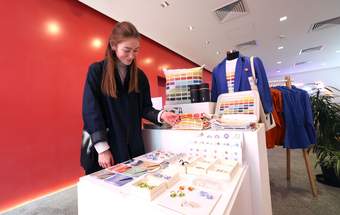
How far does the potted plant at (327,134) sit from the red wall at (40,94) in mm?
2766

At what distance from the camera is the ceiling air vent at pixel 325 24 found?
3.39 meters

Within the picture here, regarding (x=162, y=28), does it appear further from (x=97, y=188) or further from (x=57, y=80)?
(x=97, y=188)

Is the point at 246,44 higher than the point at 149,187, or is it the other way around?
the point at 246,44

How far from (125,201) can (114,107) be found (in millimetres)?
518

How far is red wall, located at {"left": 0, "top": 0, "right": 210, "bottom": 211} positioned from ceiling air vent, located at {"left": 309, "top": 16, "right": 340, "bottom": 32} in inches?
169

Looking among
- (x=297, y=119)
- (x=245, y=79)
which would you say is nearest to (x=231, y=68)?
(x=245, y=79)

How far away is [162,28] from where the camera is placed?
3197 millimetres

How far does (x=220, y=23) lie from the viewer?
3178mm

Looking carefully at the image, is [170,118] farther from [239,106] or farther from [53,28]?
[53,28]

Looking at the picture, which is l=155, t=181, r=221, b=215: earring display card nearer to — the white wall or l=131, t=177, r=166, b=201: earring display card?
l=131, t=177, r=166, b=201: earring display card

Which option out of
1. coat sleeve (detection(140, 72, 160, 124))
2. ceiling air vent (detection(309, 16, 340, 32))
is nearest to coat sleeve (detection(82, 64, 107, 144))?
coat sleeve (detection(140, 72, 160, 124))

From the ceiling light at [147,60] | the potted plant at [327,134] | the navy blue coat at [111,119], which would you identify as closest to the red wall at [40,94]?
the ceiling light at [147,60]

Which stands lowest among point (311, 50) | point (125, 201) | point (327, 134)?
point (327, 134)

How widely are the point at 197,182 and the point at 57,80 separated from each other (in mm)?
2124
